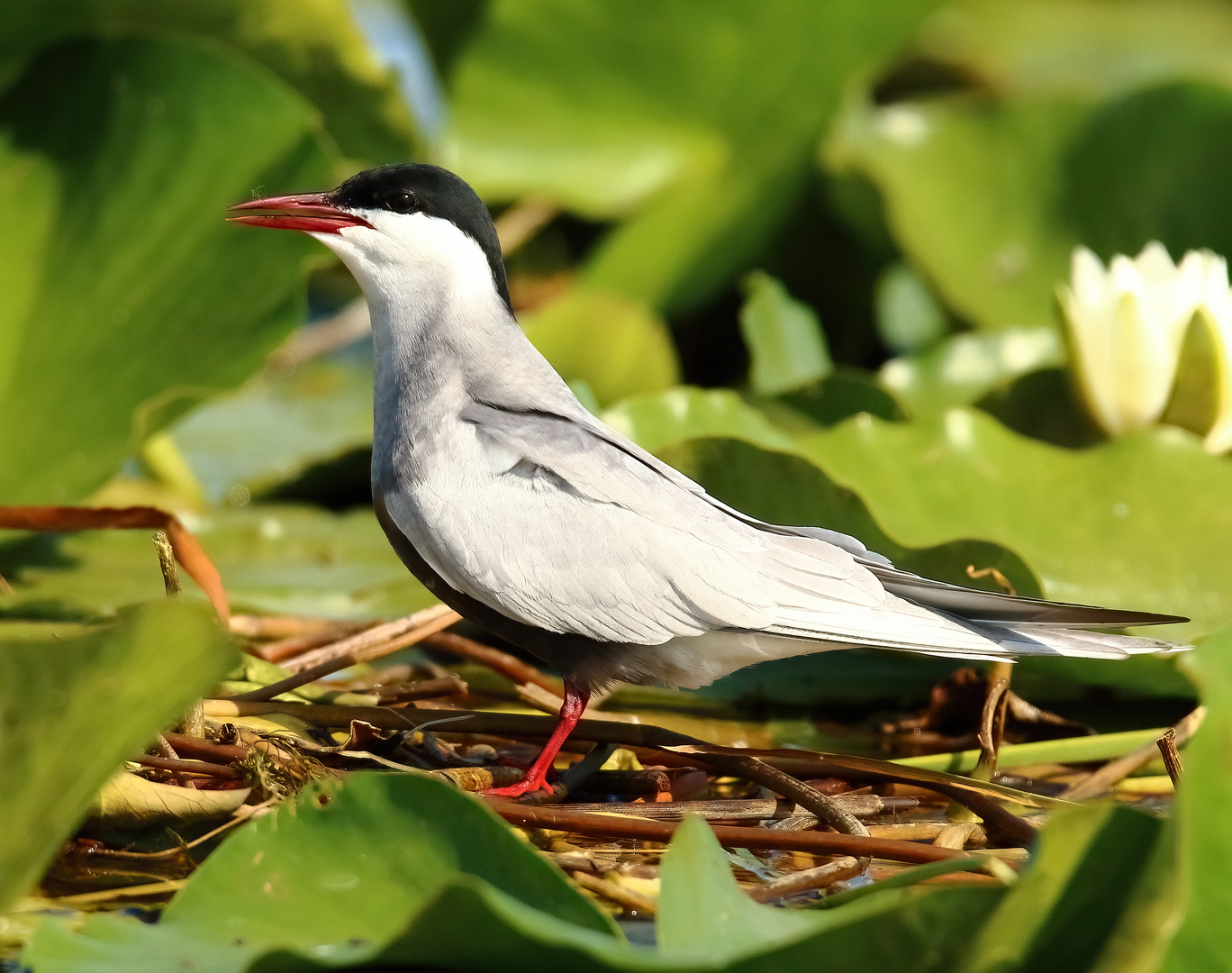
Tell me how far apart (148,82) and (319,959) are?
2.29 metres

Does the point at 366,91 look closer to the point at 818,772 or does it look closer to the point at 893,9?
the point at 893,9

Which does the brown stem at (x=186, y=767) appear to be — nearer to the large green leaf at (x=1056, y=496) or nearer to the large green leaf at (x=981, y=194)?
the large green leaf at (x=1056, y=496)

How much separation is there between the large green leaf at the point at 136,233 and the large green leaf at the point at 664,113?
125 centimetres

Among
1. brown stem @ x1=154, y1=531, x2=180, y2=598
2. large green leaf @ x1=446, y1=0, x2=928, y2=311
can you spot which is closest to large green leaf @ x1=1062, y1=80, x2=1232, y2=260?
large green leaf @ x1=446, y1=0, x2=928, y2=311

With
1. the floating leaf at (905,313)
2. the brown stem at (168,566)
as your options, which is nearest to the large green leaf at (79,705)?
the brown stem at (168,566)

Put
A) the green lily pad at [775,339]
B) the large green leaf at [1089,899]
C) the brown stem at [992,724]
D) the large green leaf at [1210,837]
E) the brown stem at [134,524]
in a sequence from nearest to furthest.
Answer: the large green leaf at [1089,899]
the large green leaf at [1210,837]
the brown stem at [992,724]
the brown stem at [134,524]
the green lily pad at [775,339]

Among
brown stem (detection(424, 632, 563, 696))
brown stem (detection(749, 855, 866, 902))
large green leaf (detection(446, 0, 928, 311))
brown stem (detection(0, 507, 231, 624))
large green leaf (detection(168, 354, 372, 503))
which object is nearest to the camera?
brown stem (detection(749, 855, 866, 902))

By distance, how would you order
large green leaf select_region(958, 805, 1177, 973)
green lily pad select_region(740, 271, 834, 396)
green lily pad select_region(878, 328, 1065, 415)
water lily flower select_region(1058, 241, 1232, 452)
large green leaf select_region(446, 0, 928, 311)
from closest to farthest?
large green leaf select_region(958, 805, 1177, 973)
water lily flower select_region(1058, 241, 1232, 452)
green lily pad select_region(878, 328, 1065, 415)
green lily pad select_region(740, 271, 834, 396)
large green leaf select_region(446, 0, 928, 311)

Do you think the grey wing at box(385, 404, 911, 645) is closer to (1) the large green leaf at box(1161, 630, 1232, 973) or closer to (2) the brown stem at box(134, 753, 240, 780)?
(2) the brown stem at box(134, 753, 240, 780)

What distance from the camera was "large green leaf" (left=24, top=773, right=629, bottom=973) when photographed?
145cm

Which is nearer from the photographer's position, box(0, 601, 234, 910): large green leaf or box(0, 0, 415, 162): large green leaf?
box(0, 601, 234, 910): large green leaf

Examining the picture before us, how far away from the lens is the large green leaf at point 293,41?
115 inches

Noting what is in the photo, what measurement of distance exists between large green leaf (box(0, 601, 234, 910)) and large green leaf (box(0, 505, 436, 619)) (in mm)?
1252

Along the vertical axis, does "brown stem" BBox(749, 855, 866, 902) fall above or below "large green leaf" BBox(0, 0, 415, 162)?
below
